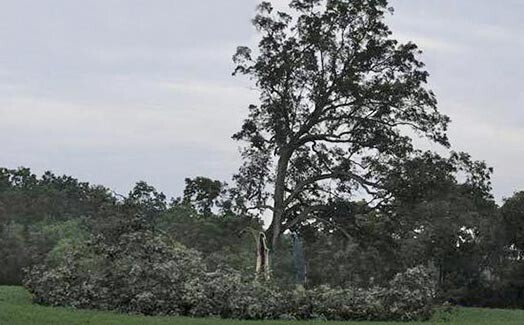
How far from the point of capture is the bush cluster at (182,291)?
1850cm

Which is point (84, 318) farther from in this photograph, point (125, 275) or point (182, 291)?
point (125, 275)

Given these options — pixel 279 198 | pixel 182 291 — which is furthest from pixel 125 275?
pixel 279 198

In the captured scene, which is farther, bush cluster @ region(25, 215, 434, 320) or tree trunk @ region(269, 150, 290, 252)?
tree trunk @ region(269, 150, 290, 252)

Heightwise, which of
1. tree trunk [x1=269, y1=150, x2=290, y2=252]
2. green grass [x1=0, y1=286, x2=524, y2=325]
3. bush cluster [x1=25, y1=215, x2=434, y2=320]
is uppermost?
tree trunk [x1=269, y1=150, x2=290, y2=252]

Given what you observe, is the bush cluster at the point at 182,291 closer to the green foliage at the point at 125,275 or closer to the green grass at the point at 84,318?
the green foliage at the point at 125,275

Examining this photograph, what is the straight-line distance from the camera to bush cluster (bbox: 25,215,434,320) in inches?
728

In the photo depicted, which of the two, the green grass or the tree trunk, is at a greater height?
the tree trunk

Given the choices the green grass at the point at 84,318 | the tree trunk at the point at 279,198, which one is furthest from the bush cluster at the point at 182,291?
the tree trunk at the point at 279,198

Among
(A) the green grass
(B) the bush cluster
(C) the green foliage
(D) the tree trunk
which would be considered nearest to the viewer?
(A) the green grass

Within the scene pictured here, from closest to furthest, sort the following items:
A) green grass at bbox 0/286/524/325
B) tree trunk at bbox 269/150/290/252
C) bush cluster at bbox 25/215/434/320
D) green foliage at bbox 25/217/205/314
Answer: green grass at bbox 0/286/524/325, bush cluster at bbox 25/215/434/320, green foliage at bbox 25/217/205/314, tree trunk at bbox 269/150/290/252

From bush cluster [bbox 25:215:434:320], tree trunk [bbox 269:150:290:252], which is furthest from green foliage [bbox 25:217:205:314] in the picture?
tree trunk [bbox 269:150:290:252]

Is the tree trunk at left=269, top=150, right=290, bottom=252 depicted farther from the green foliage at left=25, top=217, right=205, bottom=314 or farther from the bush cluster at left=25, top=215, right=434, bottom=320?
the bush cluster at left=25, top=215, right=434, bottom=320

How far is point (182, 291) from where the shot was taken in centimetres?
1872

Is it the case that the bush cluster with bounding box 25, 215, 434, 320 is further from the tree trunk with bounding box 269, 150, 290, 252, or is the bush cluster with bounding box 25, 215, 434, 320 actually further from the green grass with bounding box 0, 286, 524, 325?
the tree trunk with bounding box 269, 150, 290, 252
